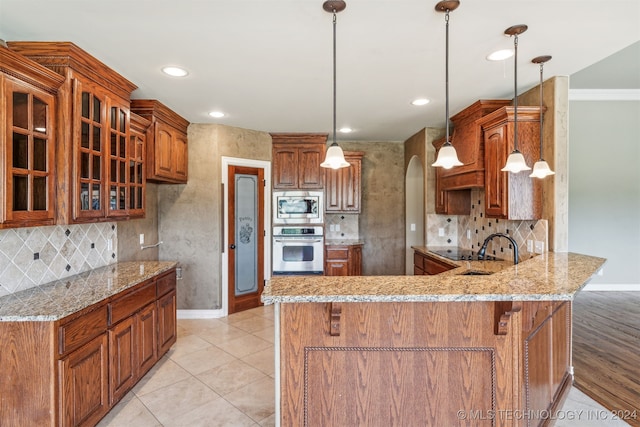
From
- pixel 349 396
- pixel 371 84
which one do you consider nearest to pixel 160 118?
pixel 371 84

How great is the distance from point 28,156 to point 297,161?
10.6ft

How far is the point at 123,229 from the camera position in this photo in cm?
336

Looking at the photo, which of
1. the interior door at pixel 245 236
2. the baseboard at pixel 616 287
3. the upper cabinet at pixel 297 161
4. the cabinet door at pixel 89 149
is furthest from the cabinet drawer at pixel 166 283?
the baseboard at pixel 616 287

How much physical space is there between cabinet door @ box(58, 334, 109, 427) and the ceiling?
193 cm

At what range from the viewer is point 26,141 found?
191cm

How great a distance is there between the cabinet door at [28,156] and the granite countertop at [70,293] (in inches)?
18.1

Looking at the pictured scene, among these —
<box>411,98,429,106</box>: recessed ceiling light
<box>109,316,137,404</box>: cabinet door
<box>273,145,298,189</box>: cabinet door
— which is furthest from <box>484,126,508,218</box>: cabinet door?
<box>109,316,137,404</box>: cabinet door

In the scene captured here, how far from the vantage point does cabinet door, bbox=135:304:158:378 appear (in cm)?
258

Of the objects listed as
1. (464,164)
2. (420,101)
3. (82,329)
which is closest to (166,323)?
(82,329)

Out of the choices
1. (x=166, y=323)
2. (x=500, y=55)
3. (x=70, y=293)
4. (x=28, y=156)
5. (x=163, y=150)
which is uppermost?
(x=500, y=55)

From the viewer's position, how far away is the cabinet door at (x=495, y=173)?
297cm

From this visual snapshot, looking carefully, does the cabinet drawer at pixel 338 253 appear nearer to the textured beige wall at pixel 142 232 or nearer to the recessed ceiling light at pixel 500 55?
the textured beige wall at pixel 142 232

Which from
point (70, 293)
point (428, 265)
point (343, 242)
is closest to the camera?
point (70, 293)

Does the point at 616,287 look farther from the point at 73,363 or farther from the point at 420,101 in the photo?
the point at 73,363
